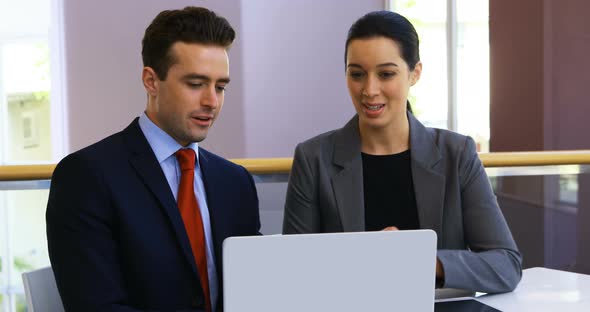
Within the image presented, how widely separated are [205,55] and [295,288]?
0.68 meters

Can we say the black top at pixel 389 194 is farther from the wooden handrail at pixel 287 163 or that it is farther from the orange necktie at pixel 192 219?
the wooden handrail at pixel 287 163

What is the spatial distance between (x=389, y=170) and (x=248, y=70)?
463 cm

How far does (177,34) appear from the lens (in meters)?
1.72

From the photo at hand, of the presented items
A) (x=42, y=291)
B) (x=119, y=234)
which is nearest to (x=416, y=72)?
(x=119, y=234)

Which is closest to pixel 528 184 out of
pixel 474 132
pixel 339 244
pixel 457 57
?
pixel 339 244

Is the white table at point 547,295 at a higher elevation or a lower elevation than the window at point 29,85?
lower

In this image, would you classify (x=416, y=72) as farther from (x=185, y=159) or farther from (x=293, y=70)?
(x=293, y=70)

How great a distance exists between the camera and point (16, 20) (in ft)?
24.1

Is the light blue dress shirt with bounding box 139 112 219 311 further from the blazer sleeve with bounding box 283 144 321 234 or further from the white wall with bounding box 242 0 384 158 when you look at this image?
the white wall with bounding box 242 0 384 158

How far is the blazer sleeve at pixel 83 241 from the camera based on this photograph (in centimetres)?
153

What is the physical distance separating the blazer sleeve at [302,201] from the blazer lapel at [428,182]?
0.27 meters

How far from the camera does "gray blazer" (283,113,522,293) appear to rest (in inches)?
75.5

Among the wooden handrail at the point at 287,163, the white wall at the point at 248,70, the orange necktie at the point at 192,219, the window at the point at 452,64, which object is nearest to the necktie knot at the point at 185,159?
the orange necktie at the point at 192,219

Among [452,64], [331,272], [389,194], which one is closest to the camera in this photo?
[331,272]
